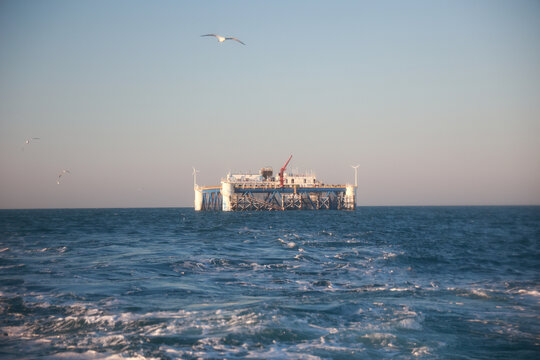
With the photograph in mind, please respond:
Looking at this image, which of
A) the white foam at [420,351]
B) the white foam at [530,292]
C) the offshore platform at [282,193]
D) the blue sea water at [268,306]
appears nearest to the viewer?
the white foam at [420,351]

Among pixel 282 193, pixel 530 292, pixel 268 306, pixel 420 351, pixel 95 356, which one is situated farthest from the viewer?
pixel 282 193

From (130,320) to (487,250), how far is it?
94.3ft

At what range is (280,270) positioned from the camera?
2325 centimetres

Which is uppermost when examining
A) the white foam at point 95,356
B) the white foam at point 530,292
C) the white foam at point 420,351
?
the white foam at point 530,292

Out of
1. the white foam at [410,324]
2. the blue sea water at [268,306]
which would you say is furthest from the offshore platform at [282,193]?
the white foam at [410,324]

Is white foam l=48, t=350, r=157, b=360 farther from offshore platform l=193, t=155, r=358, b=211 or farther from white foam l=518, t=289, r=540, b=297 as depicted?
offshore platform l=193, t=155, r=358, b=211

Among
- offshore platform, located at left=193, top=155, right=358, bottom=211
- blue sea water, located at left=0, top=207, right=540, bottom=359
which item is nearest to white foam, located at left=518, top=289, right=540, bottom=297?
blue sea water, located at left=0, top=207, right=540, bottom=359

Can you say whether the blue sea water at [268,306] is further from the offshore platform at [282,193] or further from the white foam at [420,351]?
the offshore platform at [282,193]

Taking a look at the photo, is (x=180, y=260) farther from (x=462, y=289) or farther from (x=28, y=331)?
(x=462, y=289)

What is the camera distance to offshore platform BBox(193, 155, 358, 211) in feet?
410

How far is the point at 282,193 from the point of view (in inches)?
5054

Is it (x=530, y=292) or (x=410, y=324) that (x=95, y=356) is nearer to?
(x=410, y=324)

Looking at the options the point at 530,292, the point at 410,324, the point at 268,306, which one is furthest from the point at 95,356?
the point at 530,292

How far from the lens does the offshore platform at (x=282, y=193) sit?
12506 cm
